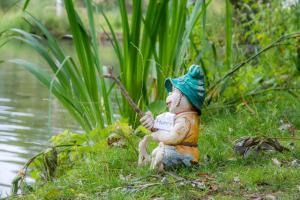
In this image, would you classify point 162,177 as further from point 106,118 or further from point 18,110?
point 18,110

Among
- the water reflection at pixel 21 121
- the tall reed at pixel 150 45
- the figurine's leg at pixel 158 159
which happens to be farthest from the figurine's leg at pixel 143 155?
the tall reed at pixel 150 45

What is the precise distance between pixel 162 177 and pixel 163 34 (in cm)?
219

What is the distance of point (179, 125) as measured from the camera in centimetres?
383

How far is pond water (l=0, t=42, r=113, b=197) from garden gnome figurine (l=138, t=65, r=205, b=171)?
0.86 meters

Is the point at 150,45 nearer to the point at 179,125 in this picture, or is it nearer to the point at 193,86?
the point at 193,86

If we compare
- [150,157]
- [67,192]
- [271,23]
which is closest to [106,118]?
[150,157]

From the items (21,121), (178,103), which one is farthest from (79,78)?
(21,121)

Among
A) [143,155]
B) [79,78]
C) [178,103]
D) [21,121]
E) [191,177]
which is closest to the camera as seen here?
[191,177]

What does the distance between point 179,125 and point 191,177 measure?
306mm

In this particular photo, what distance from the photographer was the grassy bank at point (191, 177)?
Result: 3.50m

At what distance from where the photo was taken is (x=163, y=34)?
570cm

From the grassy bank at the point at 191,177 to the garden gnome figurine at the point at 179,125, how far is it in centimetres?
8

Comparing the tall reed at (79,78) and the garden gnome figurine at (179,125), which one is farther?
the tall reed at (79,78)

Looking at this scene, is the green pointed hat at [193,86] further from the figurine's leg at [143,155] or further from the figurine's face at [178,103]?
the figurine's leg at [143,155]
